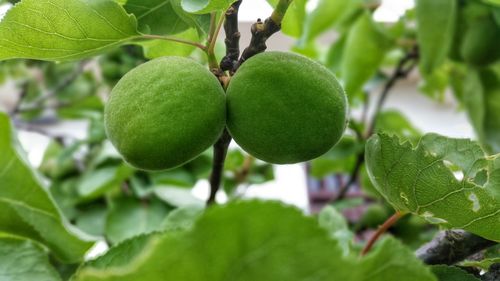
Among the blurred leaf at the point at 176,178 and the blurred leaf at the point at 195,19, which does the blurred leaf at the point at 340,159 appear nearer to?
the blurred leaf at the point at 176,178

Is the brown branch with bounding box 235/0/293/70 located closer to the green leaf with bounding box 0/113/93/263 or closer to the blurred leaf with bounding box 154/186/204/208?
the green leaf with bounding box 0/113/93/263

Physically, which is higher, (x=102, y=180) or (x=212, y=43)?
(x=212, y=43)

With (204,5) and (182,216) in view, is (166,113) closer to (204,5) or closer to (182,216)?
(204,5)

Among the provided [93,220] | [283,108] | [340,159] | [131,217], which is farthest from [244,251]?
[340,159]

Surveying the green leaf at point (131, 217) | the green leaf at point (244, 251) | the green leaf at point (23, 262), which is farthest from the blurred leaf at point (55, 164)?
the green leaf at point (244, 251)

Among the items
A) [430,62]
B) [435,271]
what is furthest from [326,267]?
[430,62]
